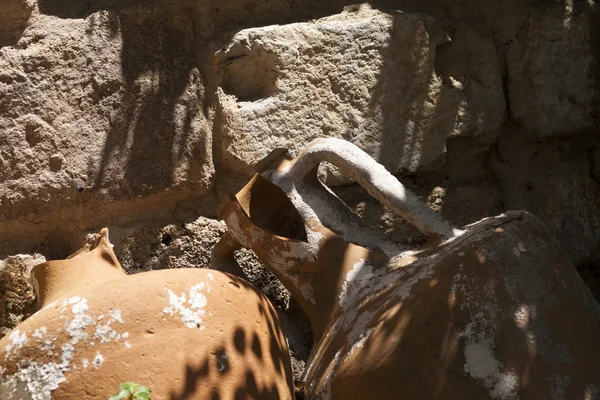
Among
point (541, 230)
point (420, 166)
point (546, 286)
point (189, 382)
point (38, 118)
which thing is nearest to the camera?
point (189, 382)

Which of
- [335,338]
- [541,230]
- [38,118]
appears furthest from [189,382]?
[38,118]

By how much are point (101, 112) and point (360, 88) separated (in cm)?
68

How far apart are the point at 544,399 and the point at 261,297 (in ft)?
1.89

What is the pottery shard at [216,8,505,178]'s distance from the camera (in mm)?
2232

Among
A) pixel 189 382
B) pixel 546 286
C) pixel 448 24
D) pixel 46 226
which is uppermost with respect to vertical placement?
pixel 448 24

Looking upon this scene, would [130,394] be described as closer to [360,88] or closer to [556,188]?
[360,88]

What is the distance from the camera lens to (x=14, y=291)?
210 centimetres

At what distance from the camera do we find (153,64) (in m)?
2.21

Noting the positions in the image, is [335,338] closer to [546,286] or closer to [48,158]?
[546,286]

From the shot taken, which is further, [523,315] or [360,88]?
[360,88]

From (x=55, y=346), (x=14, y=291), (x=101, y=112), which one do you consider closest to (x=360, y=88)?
(x=101, y=112)

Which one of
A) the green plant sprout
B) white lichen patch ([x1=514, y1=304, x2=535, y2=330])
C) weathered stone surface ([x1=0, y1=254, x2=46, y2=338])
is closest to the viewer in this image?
the green plant sprout

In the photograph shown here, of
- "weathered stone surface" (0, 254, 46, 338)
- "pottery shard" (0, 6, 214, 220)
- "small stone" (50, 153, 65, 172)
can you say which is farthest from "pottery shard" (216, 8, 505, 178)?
"weathered stone surface" (0, 254, 46, 338)

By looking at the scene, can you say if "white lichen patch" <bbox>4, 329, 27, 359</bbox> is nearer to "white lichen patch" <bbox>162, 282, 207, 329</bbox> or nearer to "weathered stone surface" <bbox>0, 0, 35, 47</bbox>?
"white lichen patch" <bbox>162, 282, 207, 329</bbox>
